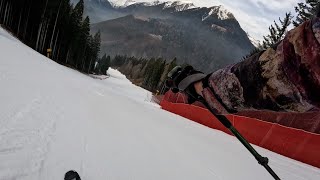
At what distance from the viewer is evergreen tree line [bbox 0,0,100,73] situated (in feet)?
193

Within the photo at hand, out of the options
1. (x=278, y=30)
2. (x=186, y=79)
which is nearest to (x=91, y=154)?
(x=186, y=79)

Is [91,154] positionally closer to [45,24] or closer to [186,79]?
[186,79]

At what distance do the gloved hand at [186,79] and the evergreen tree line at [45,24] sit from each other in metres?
55.4

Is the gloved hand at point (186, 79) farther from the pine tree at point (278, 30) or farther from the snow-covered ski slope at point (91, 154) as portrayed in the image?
the pine tree at point (278, 30)

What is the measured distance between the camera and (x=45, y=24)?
204 feet

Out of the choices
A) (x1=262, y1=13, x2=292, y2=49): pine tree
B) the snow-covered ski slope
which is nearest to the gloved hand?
the snow-covered ski slope

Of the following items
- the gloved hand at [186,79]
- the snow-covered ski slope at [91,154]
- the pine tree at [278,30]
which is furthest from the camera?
the pine tree at [278,30]

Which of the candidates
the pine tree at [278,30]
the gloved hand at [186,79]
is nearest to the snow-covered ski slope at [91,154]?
the gloved hand at [186,79]

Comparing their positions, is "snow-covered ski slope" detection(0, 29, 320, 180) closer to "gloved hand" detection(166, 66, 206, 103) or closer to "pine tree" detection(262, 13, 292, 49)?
"gloved hand" detection(166, 66, 206, 103)

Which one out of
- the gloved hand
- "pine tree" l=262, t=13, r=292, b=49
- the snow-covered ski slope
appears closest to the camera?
the gloved hand

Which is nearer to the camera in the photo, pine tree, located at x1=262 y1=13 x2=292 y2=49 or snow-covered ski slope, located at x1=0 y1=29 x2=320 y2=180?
snow-covered ski slope, located at x1=0 y1=29 x2=320 y2=180

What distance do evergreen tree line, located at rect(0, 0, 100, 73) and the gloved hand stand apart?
2179 inches

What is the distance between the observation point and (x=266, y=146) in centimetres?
1238

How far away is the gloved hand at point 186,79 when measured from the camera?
8.30 feet
